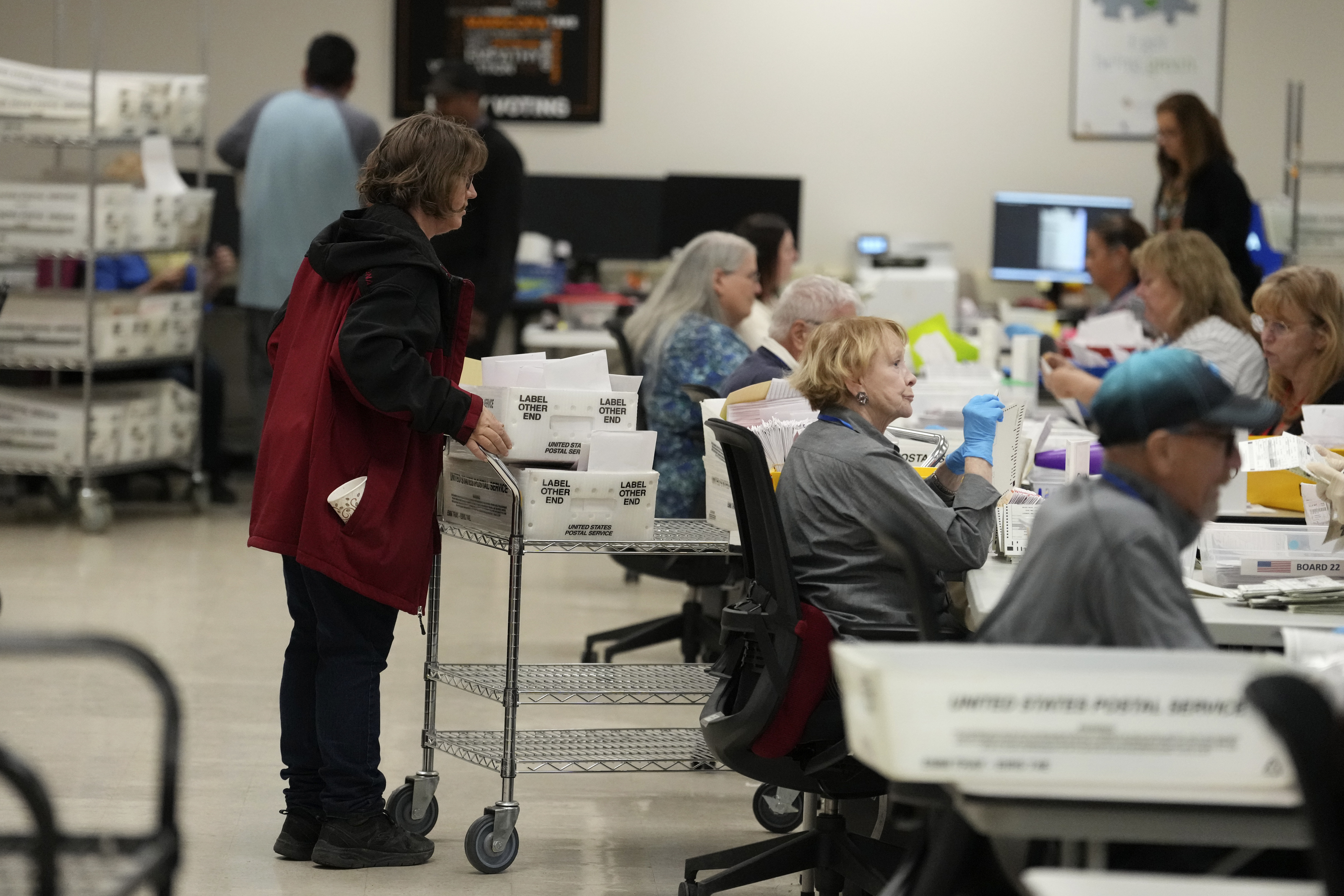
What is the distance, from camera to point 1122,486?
5.50ft

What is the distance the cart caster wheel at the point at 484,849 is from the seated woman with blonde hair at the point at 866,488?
0.78 metres

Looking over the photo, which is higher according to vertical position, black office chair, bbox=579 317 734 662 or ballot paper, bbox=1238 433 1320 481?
ballot paper, bbox=1238 433 1320 481

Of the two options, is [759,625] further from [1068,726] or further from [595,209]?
[595,209]

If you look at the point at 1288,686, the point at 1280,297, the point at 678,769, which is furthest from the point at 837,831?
the point at 1280,297

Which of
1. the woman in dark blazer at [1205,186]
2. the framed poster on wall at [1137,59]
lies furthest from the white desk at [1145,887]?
the framed poster on wall at [1137,59]

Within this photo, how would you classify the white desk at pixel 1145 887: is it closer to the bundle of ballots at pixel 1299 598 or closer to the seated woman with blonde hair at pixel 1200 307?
the bundle of ballots at pixel 1299 598

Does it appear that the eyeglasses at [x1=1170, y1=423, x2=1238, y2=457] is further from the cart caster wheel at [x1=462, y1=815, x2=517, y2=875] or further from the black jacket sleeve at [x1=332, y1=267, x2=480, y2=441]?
the cart caster wheel at [x1=462, y1=815, x2=517, y2=875]

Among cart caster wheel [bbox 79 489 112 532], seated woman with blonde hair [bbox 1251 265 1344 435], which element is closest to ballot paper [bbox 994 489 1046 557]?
seated woman with blonde hair [bbox 1251 265 1344 435]

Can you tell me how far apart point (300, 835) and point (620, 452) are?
0.94 m

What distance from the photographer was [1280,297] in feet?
11.2

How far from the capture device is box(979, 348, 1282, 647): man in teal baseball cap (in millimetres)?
1593

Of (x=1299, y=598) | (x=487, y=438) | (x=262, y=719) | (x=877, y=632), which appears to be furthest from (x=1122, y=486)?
(x=262, y=719)

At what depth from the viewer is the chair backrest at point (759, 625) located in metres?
2.42

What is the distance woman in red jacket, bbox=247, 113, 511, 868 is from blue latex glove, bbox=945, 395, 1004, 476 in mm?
806
